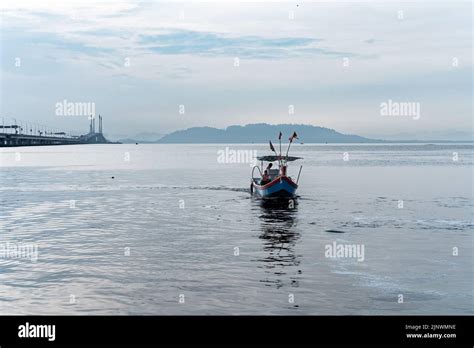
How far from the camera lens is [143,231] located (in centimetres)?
3841

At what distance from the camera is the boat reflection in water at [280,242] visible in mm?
24331

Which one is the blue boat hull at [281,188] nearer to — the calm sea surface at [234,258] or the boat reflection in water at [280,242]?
the boat reflection in water at [280,242]

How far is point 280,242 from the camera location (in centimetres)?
3338

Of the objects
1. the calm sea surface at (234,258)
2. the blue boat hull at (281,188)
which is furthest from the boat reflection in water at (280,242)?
the blue boat hull at (281,188)

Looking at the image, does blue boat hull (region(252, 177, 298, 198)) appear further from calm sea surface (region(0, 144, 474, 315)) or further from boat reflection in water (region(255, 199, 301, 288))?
calm sea surface (region(0, 144, 474, 315))

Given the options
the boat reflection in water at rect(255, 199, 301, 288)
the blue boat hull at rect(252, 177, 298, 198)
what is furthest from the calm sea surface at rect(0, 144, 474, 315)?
the blue boat hull at rect(252, 177, 298, 198)

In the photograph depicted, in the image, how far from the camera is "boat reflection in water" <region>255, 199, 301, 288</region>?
2433cm

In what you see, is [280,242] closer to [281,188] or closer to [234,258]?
[234,258]

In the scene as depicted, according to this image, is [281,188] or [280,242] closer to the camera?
[280,242]

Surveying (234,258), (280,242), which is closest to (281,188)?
(280,242)

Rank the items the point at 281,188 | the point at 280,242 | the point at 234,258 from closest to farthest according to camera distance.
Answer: the point at 234,258 → the point at 280,242 → the point at 281,188

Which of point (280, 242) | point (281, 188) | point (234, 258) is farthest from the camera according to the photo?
point (281, 188)
